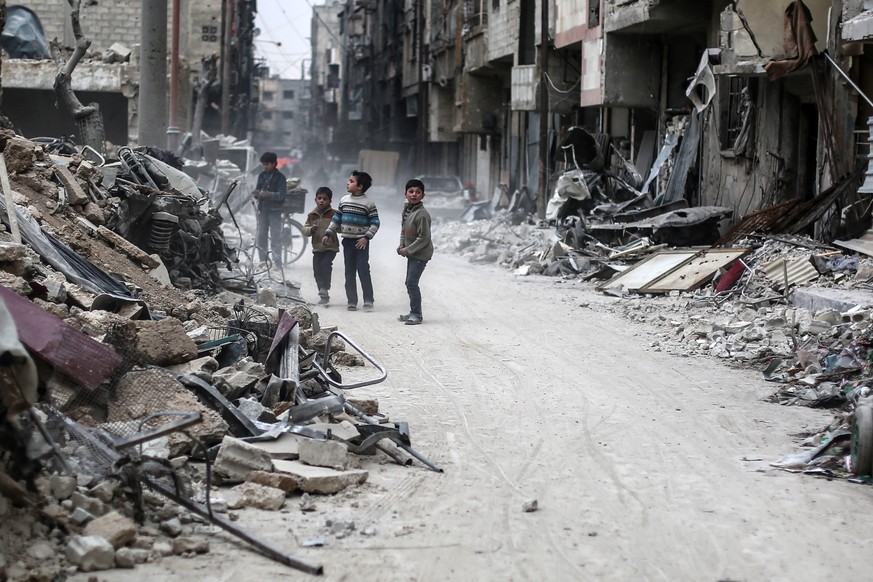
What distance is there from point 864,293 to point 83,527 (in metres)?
9.90

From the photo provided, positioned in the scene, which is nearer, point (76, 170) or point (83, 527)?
point (83, 527)

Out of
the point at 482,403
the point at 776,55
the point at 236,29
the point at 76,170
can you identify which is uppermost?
the point at 236,29

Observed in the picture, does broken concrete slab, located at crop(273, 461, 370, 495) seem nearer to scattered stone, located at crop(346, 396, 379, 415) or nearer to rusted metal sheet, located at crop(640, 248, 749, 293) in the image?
scattered stone, located at crop(346, 396, 379, 415)

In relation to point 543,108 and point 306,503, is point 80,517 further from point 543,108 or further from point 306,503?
point 543,108

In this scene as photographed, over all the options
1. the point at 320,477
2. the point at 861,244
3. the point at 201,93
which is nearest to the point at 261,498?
the point at 320,477

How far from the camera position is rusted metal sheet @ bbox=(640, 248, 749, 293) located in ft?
49.0

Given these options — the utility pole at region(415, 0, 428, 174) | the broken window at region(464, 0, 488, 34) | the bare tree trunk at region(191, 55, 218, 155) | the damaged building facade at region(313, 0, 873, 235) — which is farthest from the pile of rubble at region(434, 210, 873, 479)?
the utility pole at region(415, 0, 428, 174)

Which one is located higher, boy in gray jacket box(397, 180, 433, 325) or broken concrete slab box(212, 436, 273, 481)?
boy in gray jacket box(397, 180, 433, 325)

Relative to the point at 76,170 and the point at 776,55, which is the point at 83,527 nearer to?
the point at 76,170

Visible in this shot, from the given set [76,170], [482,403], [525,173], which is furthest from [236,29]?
[482,403]

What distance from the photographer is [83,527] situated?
181 inches

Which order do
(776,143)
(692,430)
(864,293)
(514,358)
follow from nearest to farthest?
1. (692,430)
2. (514,358)
3. (864,293)
4. (776,143)

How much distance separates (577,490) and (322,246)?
8.80 meters

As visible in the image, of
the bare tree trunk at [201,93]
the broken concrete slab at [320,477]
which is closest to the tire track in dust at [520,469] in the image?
the broken concrete slab at [320,477]
